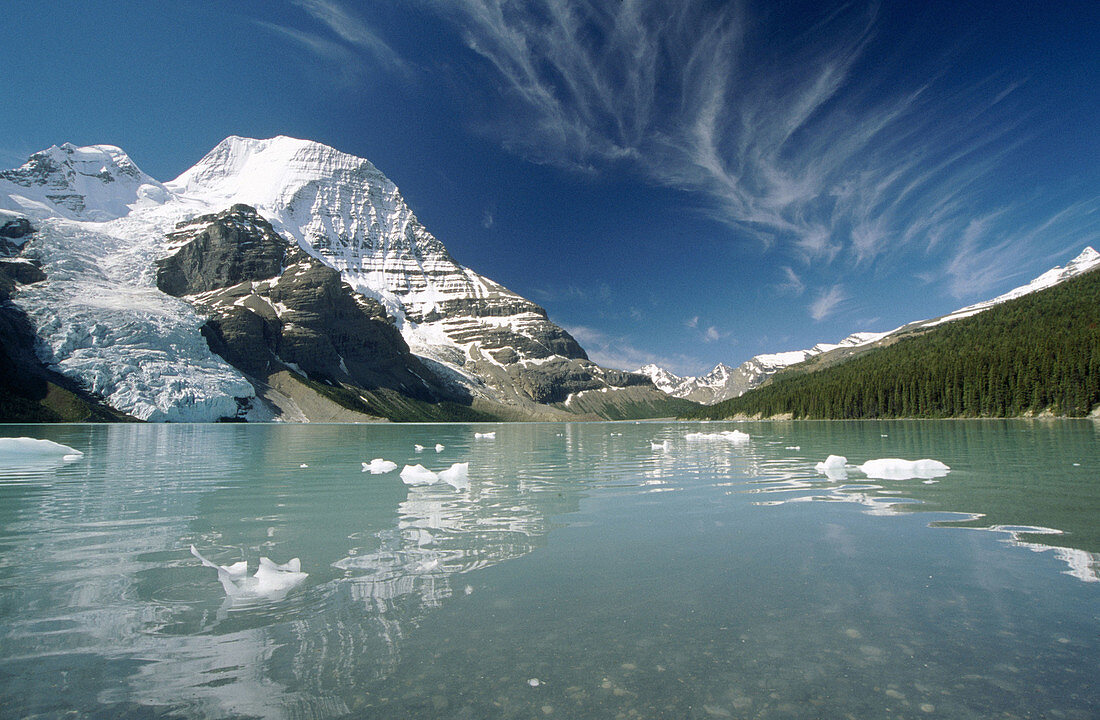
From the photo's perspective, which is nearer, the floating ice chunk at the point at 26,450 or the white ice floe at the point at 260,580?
the white ice floe at the point at 260,580

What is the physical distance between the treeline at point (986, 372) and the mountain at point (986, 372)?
16 centimetres

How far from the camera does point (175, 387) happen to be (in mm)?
Result: 170125

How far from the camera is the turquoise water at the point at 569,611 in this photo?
553 cm

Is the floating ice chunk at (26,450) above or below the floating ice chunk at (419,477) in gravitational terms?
above

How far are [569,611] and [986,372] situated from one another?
127600 mm

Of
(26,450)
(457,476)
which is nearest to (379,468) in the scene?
(457,476)

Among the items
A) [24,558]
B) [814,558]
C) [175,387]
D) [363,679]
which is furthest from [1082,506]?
[175,387]

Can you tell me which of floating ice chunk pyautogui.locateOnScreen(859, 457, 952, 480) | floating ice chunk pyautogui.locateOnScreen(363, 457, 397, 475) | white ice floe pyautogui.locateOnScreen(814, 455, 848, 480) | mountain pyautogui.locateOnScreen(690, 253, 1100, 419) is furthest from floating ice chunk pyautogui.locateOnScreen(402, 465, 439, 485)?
mountain pyautogui.locateOnScreen(690, 253, 1100, 419)

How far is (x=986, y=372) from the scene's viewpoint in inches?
4031

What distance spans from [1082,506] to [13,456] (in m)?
54.1

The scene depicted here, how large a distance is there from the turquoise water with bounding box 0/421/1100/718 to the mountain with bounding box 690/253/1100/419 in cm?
9828

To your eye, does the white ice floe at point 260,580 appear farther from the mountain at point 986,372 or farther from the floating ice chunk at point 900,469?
the mountain at point 986,372

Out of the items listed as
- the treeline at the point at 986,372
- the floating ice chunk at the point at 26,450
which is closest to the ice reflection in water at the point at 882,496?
the floating ice chunk at the point at 26,450

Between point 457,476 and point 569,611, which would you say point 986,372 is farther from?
point 569,611
